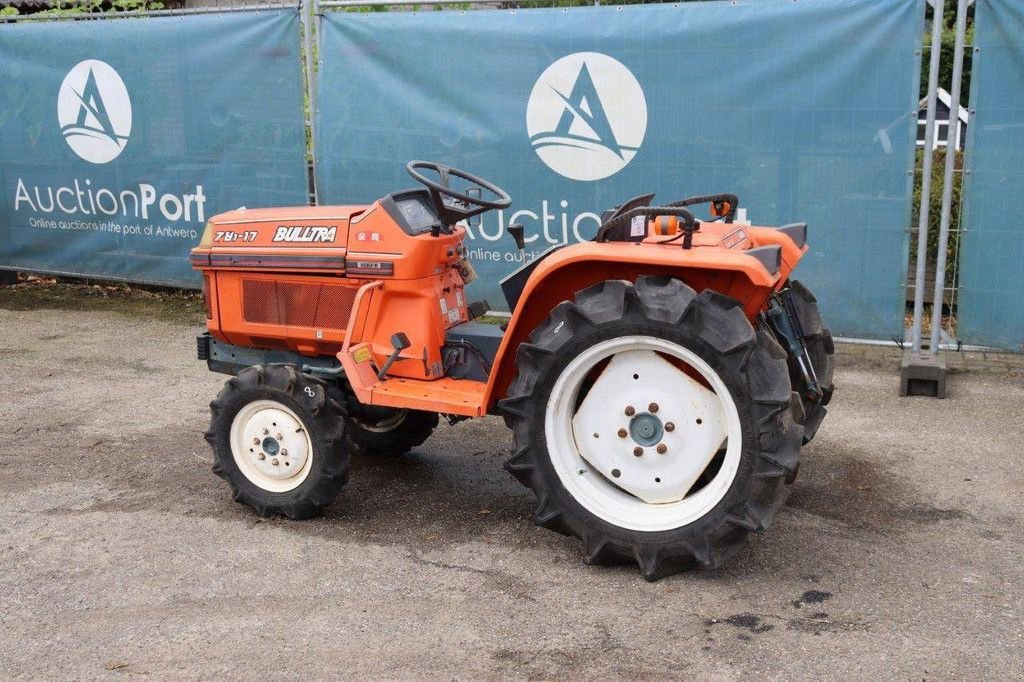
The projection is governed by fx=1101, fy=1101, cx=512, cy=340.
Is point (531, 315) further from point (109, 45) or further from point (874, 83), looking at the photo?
point (109, 45)

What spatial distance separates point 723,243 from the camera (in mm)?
4191

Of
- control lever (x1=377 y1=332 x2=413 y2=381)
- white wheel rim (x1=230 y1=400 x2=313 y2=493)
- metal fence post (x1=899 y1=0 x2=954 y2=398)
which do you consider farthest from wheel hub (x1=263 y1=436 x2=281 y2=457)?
metal fence post (x1=899 y1=0 x2=954 y2=398)

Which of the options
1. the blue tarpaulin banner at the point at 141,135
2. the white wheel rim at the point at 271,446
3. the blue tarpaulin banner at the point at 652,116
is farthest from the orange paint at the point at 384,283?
the blue tarpaulin banner at the point at 141,135

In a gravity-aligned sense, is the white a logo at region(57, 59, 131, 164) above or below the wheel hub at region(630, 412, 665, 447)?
above

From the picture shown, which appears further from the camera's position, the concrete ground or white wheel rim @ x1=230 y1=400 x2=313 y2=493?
white wheel rim @ x1=230 y1=400 x2=313 y2=493

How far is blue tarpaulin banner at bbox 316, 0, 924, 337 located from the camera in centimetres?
668

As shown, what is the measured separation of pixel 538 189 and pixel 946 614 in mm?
4466

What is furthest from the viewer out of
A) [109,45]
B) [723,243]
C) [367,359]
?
[109,45]

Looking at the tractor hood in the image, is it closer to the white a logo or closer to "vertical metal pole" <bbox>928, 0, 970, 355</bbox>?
"vertical metal pole" <bbox>928, 0, 970, 355</bbox>

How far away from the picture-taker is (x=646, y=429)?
3.94 metres

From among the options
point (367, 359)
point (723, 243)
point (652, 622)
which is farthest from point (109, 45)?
point (652, 622)

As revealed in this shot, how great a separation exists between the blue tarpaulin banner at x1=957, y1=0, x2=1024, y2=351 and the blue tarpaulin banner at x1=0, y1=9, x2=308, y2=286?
15.0 feet


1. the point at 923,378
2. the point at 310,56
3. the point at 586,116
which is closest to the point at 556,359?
the point at 923,378

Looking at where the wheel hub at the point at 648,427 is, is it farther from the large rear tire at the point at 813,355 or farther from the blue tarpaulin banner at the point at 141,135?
the blue tarpaulin banner at the point at 141,135
